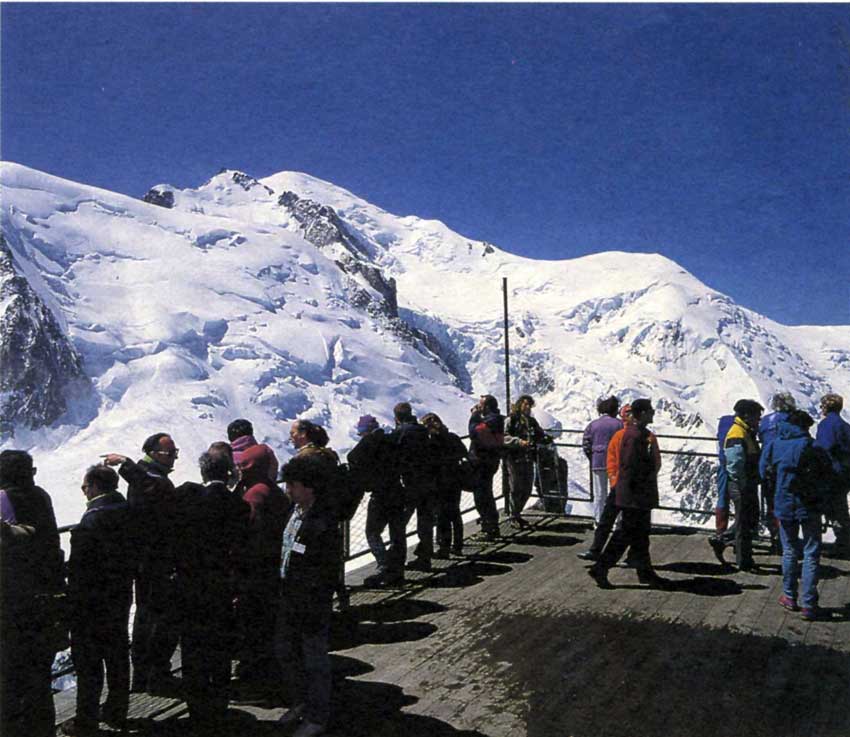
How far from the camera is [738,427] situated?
25.3 feet

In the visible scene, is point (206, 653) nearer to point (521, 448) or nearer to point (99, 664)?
point (99, 664)

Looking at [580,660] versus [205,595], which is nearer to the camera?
[205,595]

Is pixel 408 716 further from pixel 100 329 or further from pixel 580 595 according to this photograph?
pixel 100 329

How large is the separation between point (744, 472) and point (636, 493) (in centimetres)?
138

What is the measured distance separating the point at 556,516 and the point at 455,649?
5208 mm

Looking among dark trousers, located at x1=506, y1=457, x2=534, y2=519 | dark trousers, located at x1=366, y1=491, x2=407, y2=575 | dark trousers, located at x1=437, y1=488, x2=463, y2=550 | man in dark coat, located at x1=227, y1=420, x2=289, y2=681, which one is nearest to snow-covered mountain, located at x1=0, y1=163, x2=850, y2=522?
dark trousers, located at x1=506, y1=457, x2=534, y2=519

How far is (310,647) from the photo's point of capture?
4.34 meters

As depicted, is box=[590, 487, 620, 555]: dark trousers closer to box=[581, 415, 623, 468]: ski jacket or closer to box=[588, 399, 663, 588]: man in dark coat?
box=[588, 399, 663, 588]: man in dark coat

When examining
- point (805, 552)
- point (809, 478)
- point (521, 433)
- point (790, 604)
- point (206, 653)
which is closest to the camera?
point (206, 653)

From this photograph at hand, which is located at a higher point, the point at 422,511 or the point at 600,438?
the point at 600,438

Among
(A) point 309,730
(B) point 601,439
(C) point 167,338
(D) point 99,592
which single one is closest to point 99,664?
(D) point 99,592

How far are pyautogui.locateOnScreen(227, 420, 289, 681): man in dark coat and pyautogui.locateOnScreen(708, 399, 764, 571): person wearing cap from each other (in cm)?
488

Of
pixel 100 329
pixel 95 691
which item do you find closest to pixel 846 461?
pixel 95 691

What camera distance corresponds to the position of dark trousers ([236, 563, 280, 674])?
16.5 ft
